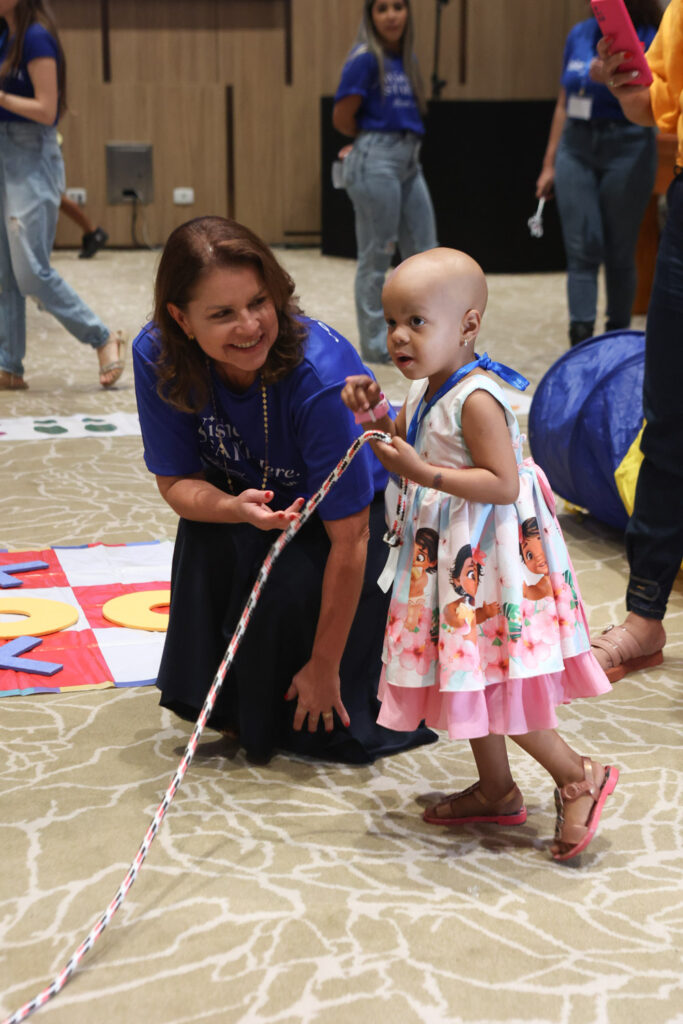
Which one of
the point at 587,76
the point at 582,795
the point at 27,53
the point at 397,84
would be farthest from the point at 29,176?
the point at 582,795

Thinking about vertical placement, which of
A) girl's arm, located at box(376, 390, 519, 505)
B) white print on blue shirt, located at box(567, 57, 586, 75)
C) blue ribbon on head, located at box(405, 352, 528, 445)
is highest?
white print on blue shirt, located at box(567, 57, 586, 75)

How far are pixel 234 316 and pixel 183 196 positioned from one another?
776cm

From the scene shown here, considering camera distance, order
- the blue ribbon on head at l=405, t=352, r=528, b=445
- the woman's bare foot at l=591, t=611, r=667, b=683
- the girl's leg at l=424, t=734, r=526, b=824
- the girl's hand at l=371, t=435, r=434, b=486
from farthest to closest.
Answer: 1. the woman's bare foot at l=591, t=611, r=667, b=683
2. the girl's leg at l=424, t=734, r=526, b=824
3. the blue ribbon on head at l=405, t=352, r=528, b=445
4. the girl's hand at l=371, t=435, r=434, b=486

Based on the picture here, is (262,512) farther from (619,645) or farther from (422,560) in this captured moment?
(619,645)

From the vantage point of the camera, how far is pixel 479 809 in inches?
66.4

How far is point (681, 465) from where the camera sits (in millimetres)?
2055

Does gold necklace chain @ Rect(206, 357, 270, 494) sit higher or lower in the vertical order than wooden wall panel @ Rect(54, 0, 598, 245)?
lower

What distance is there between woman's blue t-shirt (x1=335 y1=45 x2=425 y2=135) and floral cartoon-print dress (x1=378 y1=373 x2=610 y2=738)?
3.33 meters

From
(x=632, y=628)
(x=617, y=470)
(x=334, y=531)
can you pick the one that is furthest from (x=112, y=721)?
(x=617, y=470)

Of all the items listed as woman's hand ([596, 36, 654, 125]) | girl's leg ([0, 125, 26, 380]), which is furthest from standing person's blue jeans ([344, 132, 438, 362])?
woman's hand ([596, 36, 654, 125])

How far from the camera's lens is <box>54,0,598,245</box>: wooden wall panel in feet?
28.6

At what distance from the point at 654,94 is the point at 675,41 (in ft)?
0.34

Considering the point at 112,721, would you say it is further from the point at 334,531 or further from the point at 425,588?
the point at 425,588

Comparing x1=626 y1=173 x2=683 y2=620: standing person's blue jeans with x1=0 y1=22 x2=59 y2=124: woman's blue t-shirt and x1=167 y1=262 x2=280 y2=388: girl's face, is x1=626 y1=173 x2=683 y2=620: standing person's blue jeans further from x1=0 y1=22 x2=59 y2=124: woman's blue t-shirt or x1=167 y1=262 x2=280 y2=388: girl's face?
x1=0 y1=22 x2=59 y2=124: woman's blue t-shirt
